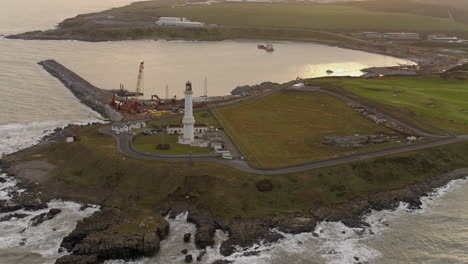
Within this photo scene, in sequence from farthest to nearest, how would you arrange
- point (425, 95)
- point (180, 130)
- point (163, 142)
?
point (425, 95) → point (180, 130) → point (163, 142)

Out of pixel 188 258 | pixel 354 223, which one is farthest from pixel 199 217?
pixel 354 223

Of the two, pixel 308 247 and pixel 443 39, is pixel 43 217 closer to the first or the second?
pixel 308 247

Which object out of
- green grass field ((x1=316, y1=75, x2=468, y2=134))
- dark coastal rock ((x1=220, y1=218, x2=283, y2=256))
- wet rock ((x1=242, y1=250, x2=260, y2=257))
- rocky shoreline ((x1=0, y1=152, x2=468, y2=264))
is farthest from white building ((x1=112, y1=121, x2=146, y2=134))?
green grass field ((x1=316, y1=75, x2=468, y2=134))

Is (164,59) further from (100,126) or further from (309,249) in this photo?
(309,249)

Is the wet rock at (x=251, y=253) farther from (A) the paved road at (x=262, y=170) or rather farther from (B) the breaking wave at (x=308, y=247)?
(A) the paved road at (x=262, y=170)

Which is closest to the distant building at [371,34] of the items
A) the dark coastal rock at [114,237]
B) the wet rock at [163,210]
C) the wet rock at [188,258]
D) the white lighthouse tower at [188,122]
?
the white lighthouse tower at [188,122]

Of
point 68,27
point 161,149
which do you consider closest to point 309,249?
point 161,149
